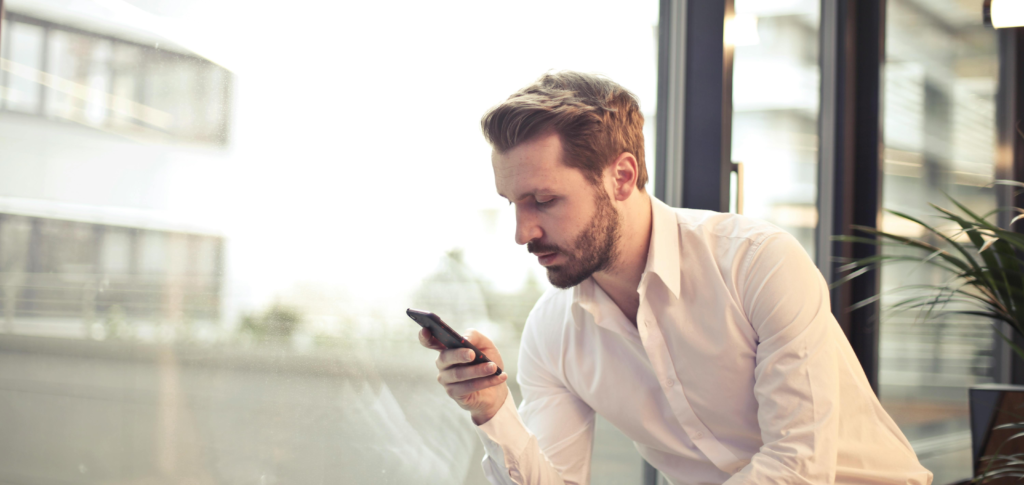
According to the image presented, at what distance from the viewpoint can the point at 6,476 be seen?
43.1 inches

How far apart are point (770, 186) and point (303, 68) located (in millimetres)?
1912

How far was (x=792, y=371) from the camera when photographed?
137 cm

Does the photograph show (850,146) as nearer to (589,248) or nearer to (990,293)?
(990,293)

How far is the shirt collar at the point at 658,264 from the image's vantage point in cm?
156

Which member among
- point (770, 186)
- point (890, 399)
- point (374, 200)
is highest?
point (770, 186)

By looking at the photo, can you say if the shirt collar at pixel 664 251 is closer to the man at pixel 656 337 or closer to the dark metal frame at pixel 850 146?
the man at pixel 656 337

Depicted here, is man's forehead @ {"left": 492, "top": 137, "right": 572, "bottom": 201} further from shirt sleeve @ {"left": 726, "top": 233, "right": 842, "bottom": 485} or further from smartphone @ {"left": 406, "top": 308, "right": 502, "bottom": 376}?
shirt sleeve @ {"left": 726, "top": 233, "right": 842, "bottom": 485}

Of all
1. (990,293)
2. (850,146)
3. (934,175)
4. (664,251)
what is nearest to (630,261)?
(664,251)

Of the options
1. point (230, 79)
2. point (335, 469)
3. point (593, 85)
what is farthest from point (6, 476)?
point (593, 85)

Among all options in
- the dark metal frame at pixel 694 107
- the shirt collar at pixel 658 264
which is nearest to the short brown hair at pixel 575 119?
the shirt collar at pixel 658 264

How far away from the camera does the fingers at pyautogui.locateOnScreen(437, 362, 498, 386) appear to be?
4.36 ft

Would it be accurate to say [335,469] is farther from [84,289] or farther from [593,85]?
[593,85]

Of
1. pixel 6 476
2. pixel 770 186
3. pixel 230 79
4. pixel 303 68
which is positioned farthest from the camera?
pixel 770 186

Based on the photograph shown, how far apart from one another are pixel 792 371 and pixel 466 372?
24.6 inches
